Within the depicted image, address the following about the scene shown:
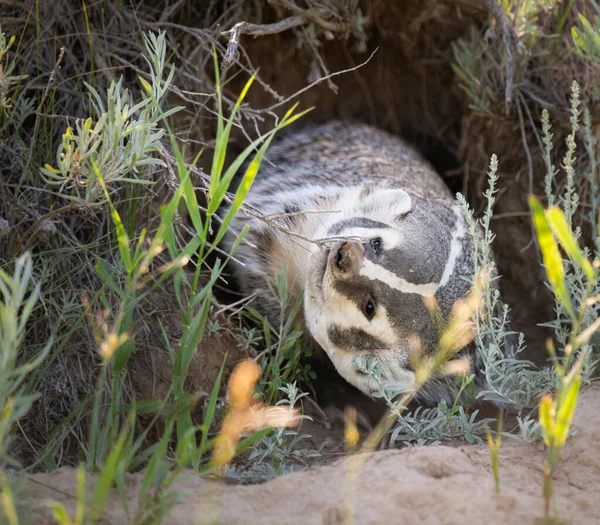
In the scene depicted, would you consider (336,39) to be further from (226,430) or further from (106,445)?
(106,445)

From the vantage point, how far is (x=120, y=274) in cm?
189

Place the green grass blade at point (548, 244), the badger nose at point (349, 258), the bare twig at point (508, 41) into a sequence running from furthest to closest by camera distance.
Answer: the bare twig at point (508, 41), the badger nose at point (349, 258), the green grass blade at point (548, 244)

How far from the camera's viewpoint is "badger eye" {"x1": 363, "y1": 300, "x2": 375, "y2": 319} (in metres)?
1.88

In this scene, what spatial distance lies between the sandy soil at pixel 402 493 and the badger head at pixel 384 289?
1.50 ft

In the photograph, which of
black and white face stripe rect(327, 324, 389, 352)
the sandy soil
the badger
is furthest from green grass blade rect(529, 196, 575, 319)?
black and white face stripe rect(327, 324, 389, 352)

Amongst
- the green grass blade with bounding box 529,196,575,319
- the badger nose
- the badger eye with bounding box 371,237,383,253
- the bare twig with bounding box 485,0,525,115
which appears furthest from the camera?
the bare twig with bounding box 485,0,525,115

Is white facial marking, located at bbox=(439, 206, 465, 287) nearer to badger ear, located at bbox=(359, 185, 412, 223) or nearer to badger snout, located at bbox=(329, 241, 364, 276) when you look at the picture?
badger ear, located at bbox=(359, 185, 412, 223)

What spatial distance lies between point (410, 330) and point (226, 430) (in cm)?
54

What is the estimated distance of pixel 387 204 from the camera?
2.12 meters

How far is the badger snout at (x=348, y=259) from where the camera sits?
180 cm

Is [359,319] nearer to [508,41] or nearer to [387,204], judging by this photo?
[387,204]

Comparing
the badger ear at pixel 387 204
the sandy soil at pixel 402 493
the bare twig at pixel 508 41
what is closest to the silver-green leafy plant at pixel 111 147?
the sandy soil at pixel 402 493

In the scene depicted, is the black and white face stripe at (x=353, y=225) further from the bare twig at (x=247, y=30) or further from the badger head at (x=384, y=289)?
the bare twig at (x=247, y=30)

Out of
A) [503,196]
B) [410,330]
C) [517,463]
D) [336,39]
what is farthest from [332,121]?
[517,463]
